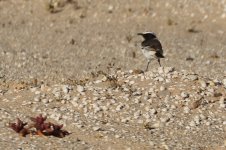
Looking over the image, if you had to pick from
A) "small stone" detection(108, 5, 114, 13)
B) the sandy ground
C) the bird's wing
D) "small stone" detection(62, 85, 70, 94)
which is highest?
the bird's wing

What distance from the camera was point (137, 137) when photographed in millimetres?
12242

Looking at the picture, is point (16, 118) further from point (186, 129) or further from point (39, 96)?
point (186, 129)

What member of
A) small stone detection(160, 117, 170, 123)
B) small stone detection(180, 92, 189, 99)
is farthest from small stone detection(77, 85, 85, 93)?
small stone detection(180, 92, 189, 99)

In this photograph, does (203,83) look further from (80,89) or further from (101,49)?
(101,49)

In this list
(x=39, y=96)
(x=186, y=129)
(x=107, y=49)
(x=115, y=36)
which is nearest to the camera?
(x=186, y=129)

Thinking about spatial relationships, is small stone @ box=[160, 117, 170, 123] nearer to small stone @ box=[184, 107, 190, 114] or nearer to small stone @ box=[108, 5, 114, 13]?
small stone @ box=[184, 107, 190, 114]

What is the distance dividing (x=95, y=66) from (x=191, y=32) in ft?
26.0

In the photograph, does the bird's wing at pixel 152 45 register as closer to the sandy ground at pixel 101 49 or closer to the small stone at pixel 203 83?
the sandy ground at pixel 101 49

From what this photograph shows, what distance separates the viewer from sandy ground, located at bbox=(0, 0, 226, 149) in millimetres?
12508

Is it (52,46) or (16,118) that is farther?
(52,46)

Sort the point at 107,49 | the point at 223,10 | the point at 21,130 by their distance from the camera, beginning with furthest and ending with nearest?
the point at 223,10 < the point at 107,49 < the point at 21,130

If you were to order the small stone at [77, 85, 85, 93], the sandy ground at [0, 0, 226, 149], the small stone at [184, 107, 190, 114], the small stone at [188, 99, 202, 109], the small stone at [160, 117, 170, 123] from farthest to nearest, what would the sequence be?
the small stone at [77, 85, 85, 93]
the small stone at [188, 99, 202, 109]
the small stone at [184, 107, 190, 114]
the small stone at [160, 117, 170, 123]
the sandy ground at [0, 0, 226, 149]

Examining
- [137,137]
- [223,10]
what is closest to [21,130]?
[137,137]

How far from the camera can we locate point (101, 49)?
82.6 feet
